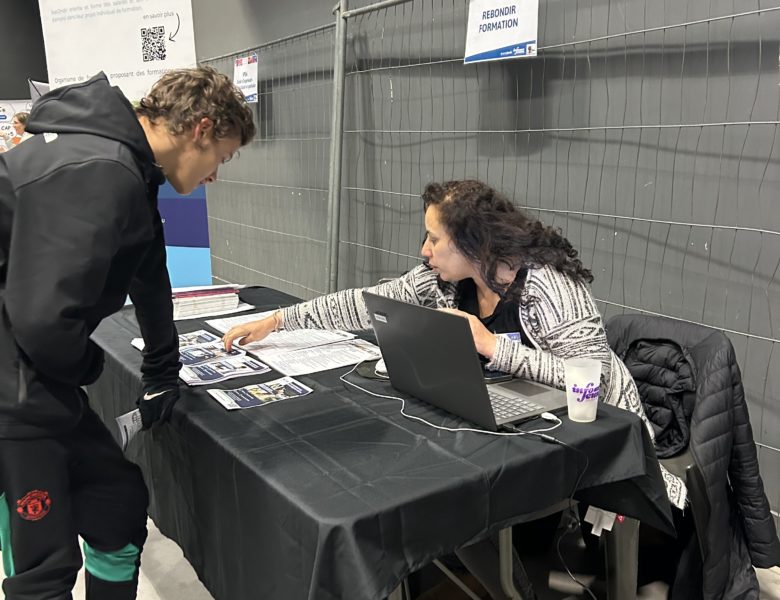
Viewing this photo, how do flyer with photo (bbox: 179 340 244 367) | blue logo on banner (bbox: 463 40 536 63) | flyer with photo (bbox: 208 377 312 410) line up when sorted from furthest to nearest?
blue logo on banner (bbox: 463 40 536 63)
flyer with photo (bbox: 179 340 244 367)
flyer with photo (bbox: 208 377 312 410)

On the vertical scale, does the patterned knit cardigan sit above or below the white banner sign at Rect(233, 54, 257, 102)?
below

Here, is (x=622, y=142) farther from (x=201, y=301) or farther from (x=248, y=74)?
(x=248, y=74)

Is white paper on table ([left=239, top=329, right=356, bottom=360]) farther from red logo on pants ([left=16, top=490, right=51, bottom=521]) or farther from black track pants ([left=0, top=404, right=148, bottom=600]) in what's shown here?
red logo on pants ([left=16, top=490, right=51, bottom=521])

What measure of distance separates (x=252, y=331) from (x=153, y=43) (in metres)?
1.57

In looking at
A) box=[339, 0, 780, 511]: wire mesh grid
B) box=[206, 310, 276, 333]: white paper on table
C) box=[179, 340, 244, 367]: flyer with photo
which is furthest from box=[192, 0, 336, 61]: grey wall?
box=[179, 340, 244, 367]: flyer with photo

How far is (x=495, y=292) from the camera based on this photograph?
5.35 ft

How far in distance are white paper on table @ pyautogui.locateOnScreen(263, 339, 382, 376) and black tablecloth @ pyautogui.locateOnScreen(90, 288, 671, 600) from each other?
93 millimetres

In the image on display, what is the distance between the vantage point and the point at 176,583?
1.92 metres

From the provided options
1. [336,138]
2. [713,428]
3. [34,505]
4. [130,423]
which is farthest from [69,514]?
[336,138]

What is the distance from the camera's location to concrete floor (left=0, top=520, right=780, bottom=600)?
1.74 m

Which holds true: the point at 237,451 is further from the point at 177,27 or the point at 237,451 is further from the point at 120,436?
the point at 177,27

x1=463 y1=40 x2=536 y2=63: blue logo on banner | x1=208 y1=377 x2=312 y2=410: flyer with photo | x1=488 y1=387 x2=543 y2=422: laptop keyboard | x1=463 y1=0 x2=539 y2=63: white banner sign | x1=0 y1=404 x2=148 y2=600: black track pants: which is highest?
x1=463 y1=0 x2=539 y2=63: white banner sign

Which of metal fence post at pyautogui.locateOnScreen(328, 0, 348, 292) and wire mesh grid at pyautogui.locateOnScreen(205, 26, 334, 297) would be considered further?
wire mesh grid at pyautogui.locateOnScreen(205, 26, 334, 297)

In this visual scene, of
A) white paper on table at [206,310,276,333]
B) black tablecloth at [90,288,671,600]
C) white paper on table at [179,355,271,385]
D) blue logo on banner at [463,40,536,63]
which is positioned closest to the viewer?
black tablecloth at [90,288,671,600]
